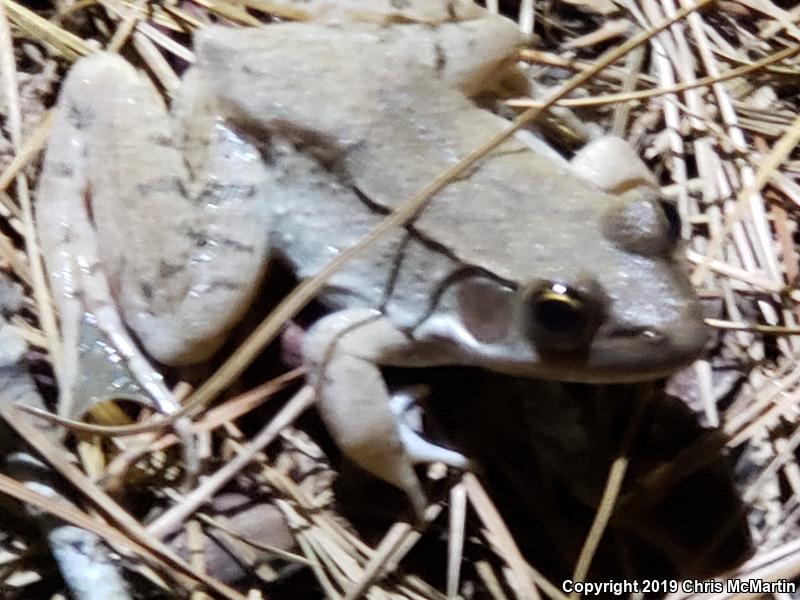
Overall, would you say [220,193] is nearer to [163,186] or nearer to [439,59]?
[163,186]

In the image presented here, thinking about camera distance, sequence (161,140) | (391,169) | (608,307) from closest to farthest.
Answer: (608,307) < (391,169) < (161,140)

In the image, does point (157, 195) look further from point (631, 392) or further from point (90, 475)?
point (631, 392)

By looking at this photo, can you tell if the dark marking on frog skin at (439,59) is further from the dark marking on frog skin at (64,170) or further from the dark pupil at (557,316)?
the dark marking on frog skin at (64,170)

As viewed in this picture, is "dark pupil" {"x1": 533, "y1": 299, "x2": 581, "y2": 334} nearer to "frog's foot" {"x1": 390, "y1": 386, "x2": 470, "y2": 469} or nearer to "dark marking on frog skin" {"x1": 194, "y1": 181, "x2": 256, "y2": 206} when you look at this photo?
"frog's foot" {"x1": 390, "y1": 386, "x2": 470, "y2": 469}

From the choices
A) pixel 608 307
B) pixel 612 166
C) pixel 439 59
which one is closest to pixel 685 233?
pixel 612 166

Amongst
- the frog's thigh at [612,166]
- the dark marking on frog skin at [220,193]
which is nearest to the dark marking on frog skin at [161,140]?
the dark marking on frog skin at [220,193]

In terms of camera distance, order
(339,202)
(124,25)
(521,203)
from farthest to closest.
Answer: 1. (124,25)
2. (339,202)
3. (521,203)

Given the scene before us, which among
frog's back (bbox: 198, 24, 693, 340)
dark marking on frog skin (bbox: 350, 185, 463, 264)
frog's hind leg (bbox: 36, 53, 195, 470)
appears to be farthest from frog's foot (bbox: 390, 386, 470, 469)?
frog's hind leg (bbox: 36, 53, 195, 470)

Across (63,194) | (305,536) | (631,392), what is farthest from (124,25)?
(631,392)
